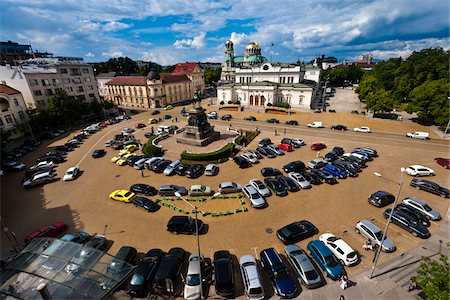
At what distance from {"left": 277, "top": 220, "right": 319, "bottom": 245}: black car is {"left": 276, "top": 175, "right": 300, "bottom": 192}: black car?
7104mm

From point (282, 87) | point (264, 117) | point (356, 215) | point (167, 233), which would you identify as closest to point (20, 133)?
point (167, 233)

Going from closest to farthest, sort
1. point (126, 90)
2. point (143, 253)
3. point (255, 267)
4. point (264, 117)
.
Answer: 1. point (255, 267)
2. point (143, 253)
3. point (264, 117)
4. point (126, 90)

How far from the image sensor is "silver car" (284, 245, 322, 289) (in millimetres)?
17047

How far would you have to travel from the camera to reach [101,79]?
348ft

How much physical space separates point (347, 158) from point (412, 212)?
15.0 meters

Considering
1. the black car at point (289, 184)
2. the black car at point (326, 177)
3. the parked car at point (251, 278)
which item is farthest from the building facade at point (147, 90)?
the parked car at point (251, 278)

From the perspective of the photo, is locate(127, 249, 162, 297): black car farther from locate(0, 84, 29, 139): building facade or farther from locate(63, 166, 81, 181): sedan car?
locate(0, 84, 29, 139): building facade

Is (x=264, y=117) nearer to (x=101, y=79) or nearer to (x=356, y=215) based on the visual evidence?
(x=356, y=215)

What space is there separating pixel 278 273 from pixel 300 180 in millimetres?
16090

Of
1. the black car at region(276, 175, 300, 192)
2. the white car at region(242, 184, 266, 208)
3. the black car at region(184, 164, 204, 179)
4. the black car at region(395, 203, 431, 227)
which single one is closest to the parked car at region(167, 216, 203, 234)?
the white car at region(242, 184, 266, 208)

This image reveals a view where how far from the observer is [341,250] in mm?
19328

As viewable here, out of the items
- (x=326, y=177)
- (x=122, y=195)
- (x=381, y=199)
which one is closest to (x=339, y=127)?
(x=326, y=177)

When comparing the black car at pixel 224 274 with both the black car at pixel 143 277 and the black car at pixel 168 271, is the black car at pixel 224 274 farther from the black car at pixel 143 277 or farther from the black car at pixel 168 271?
the black car at pixel 143 277

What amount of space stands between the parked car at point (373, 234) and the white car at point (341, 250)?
9.43 feet
